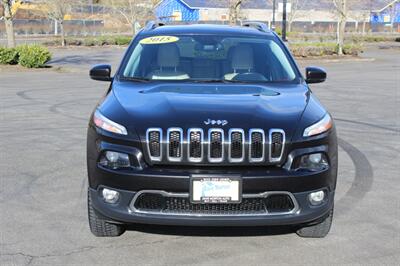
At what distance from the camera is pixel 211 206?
3.87 metres

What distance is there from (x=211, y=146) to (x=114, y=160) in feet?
2.35

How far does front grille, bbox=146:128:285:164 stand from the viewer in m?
3.79

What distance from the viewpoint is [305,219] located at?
155 inches

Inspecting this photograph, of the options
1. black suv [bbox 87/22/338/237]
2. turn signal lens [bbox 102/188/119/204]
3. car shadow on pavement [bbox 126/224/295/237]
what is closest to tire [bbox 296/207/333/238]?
black suv [bbox 87/22/338/237]

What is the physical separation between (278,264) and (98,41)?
130ft

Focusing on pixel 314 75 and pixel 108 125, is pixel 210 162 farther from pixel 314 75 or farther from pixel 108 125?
pixel 314 75

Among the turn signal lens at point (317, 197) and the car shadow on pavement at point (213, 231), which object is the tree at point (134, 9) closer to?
the car shadow on pavement at point (213, 231)

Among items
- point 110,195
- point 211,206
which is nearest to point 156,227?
point 110,195

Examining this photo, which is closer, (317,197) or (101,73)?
(317,197)

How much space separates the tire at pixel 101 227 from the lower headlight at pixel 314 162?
1.55 metres

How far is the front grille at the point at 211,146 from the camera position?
3791mm

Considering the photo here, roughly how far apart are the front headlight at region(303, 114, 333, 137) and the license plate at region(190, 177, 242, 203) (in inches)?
26.1

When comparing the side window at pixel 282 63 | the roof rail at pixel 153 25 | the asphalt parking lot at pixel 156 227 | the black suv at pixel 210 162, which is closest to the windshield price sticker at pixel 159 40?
the roof rail at pixel 153 25

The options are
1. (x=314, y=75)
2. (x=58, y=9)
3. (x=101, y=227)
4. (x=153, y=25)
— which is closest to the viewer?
(x=101, y=227)
